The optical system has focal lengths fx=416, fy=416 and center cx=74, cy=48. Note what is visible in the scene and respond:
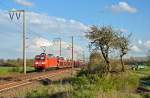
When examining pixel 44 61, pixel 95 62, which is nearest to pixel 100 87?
pixel 95 62

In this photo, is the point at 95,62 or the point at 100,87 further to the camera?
the point at 95,62

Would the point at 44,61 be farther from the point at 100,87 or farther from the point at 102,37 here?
the point at 100,87

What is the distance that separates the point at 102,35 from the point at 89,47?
185 centimetres

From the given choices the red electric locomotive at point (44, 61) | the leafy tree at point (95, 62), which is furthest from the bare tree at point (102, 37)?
the red electric locomotive at point (44, 61)

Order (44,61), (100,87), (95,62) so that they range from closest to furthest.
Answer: (100,87) → (95,62) → (44,61)

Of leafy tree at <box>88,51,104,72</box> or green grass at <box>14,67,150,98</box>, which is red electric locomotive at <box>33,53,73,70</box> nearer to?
leafy tree at <box>88,51,104,72</box>

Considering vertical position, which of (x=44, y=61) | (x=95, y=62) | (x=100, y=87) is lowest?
(x=100, y=87)

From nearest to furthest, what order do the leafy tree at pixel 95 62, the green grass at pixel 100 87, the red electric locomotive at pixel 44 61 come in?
1. the green grass at pixel 100 87
2. the leafy tree at pixel 95 62
3. the red electric locomotive at pixel 44 61

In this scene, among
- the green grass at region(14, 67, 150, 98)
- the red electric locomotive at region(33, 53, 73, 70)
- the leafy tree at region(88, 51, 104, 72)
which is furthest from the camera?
the red electric locomotive at region(33, 53, 73, 70)

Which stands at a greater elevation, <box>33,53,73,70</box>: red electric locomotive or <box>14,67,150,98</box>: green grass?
<box>33,53,73,70</box>: red electric locomotive

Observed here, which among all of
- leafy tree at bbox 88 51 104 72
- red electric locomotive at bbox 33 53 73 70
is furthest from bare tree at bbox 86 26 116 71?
red electric locomotive at bbox 33 53 73 70

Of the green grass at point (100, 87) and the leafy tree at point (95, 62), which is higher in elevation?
the leafy tree at point (95, 62)

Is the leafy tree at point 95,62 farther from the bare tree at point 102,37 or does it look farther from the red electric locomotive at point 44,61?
the red electric locomotive at point 44,61

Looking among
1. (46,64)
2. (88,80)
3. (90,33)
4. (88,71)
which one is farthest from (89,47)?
(46,64)
